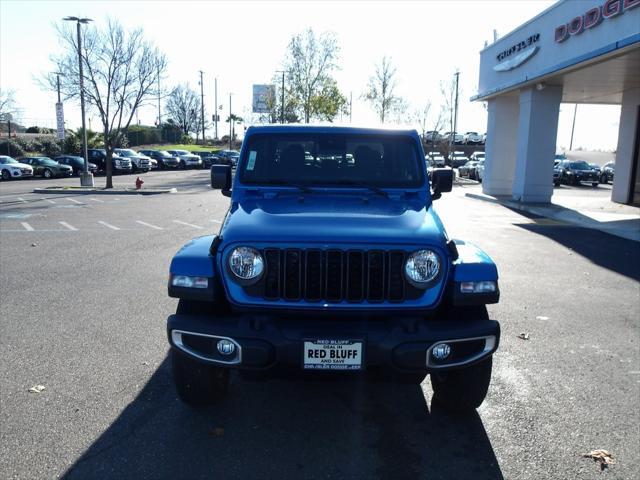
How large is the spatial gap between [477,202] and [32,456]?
19256mm

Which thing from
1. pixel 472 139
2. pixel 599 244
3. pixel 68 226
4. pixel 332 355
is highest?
pixel 472 139

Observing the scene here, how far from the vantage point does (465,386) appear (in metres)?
3.58

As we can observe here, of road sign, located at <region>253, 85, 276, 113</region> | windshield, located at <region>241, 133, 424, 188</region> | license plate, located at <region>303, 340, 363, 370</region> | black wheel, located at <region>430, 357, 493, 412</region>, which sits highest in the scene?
road sign, located at <region>253, 85, 276, 113</region>

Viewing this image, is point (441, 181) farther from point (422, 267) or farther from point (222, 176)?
point (222, 176)

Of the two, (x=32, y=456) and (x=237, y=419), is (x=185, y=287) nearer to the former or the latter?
(x=237, y=419)

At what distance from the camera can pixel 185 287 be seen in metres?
3.33

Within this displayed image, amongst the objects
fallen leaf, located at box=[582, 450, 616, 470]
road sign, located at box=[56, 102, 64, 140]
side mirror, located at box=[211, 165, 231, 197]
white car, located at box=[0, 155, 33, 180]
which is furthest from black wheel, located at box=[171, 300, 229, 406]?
white car, located at box=[0, 155, 33, 180]

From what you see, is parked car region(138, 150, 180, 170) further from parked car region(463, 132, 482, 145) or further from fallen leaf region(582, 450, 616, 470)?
fallen leaf region(582, 450, 616, 470)

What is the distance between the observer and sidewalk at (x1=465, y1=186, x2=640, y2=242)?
1334 cm

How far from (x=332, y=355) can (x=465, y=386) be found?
3.45 ft

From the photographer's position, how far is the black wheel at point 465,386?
3547 mm

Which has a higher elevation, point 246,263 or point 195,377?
point 246,263

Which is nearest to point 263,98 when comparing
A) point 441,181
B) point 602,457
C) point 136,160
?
point 136,160

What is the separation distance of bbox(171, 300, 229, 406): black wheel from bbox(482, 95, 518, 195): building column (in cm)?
2115
